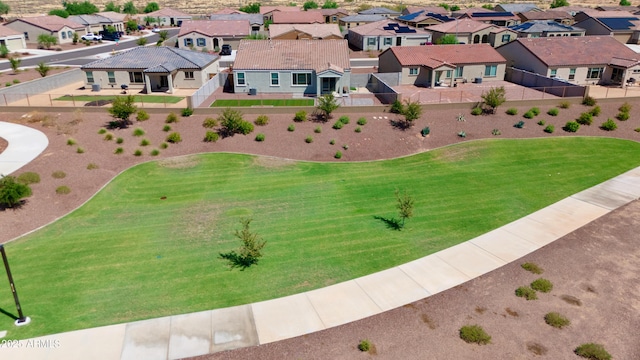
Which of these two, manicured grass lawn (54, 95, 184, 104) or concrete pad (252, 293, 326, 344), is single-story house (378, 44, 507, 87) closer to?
manicured grass lawn (54, 95, 184, 104)

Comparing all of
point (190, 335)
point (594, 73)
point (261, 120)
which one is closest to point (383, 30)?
point (594, 73)

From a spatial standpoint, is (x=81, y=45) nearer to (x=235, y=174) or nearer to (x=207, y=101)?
(x=207, y=101)

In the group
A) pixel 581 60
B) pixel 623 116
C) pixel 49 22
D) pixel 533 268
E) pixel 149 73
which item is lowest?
pixel 533 268

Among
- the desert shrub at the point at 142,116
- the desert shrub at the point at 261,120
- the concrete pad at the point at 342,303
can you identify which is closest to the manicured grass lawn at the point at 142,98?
the desert shrub at the point at 142,116

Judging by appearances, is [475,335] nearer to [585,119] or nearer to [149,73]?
[585,119]

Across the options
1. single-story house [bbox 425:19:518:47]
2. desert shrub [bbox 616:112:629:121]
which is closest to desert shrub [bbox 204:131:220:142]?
desert shrub [bbox 616:112:629:121]

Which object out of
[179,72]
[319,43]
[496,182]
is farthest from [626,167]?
[179,72]
